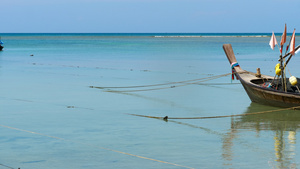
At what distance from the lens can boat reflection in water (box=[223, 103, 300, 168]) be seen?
9.37 m

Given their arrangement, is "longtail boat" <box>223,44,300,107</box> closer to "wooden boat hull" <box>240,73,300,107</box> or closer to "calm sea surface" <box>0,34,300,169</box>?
"wooden boat hull" <box>240,73,300,107</box>

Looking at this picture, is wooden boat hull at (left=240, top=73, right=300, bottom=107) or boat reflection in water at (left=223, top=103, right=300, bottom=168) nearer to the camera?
boat reflection in water at (left=223, top=103, right=300, bottom=168)

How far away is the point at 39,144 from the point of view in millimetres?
10219

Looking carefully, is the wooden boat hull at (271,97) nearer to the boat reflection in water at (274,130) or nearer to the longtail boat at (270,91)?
the longtail boat at (270,91)

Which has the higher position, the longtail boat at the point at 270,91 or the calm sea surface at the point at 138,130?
the longtail boat at the point at 270,91

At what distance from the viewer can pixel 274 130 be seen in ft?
39.8

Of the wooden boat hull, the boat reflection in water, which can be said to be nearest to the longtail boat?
the wooden boat hull

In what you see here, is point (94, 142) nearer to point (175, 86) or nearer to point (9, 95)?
point (9, 95)

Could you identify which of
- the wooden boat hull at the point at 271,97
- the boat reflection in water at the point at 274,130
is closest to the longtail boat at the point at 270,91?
the wooden boat hull at the point at 271,97

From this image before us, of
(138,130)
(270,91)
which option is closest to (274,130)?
(270,91)

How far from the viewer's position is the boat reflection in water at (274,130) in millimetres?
9367

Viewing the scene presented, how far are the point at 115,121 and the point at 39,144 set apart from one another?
10.3 feet

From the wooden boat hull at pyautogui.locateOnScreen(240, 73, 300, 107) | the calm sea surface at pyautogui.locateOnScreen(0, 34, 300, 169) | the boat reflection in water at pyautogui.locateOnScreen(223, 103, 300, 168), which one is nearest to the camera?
the calm sea surface at pyautogui.locateOnScreen(0, 34, 300, 169)

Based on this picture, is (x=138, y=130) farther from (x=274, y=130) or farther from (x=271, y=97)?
(x=271, y=97)
